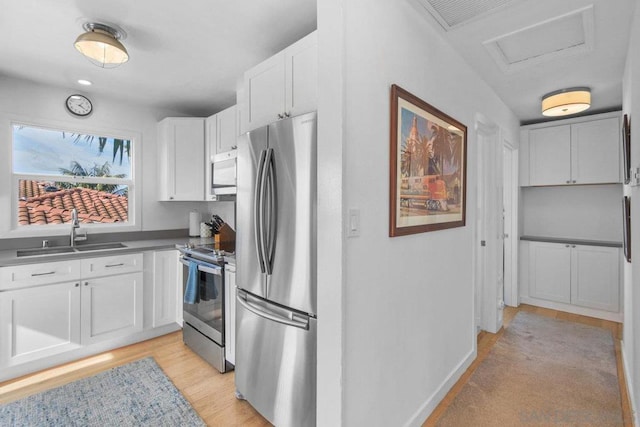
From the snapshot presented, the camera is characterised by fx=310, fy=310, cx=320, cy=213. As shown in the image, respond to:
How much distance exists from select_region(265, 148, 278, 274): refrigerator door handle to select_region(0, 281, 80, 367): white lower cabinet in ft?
6.75

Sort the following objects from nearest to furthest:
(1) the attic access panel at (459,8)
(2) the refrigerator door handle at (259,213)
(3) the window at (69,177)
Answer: (1) the attic access panel at (459,8) < (2) the refrigerator door handle at (259,213) < (3) the window at (69,177)

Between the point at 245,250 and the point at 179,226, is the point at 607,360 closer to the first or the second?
the point at 245,250

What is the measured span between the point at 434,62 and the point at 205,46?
1681 mm

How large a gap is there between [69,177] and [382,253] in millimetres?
3423

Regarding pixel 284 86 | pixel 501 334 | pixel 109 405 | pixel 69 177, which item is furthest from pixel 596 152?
pixel 69 177

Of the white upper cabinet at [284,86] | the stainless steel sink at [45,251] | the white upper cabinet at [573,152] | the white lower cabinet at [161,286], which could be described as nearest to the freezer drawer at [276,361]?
the white upper cabinet at [284,86]

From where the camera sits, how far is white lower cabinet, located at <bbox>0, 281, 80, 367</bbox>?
243 centimetres

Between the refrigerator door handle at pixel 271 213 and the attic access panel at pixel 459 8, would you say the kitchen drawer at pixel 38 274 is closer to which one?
the refrigerator door handle at pixel 271 213

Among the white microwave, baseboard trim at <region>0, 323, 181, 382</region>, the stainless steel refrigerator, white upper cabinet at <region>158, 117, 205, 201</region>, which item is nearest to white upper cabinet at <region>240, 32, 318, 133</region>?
the stainless steel refrigerator

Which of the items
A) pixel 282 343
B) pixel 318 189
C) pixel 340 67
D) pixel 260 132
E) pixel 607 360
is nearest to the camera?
pixel 340 67

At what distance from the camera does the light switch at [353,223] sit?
4.62ft

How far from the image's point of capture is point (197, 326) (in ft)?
9.23

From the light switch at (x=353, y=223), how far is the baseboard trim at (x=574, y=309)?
13.1 ft

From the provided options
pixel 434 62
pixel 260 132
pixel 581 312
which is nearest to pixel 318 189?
pixel 260 132
